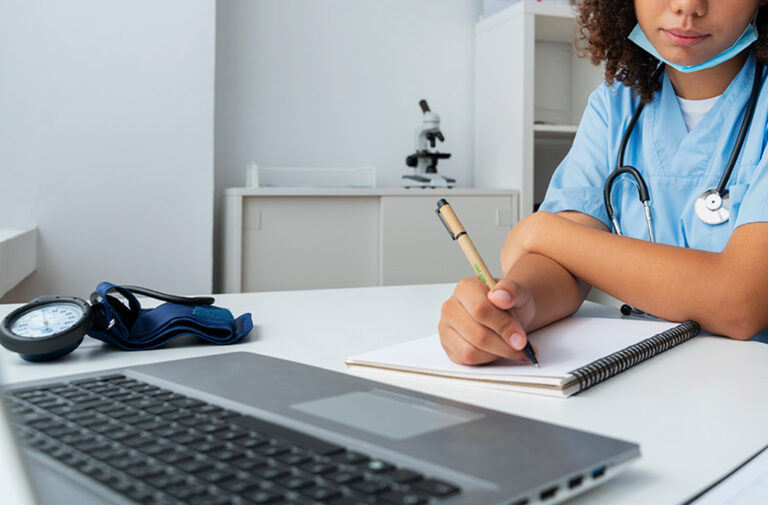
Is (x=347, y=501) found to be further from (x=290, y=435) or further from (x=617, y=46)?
(x=617, y=46)

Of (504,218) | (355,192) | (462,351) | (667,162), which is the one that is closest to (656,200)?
(667,162)

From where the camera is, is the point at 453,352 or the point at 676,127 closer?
the point at 453,352

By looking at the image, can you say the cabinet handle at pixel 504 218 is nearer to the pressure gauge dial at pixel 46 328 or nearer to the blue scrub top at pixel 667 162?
the blue scrub top at pixel 667 162

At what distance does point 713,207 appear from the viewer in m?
1.03

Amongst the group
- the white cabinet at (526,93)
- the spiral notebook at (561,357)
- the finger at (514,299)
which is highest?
the white cabinet at (526,93)

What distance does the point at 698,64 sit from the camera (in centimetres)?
107

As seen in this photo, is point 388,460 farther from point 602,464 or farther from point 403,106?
point 403,106

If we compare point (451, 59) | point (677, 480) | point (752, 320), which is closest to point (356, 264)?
point (451, 59)

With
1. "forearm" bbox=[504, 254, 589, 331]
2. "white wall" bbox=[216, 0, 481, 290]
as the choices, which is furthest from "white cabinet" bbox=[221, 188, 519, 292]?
"forearm" bbox=[504, 254, 589, 331]

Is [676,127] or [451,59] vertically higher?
[451,59]

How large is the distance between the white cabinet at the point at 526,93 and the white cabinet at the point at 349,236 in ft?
0.68

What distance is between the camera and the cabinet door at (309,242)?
2381 millimetres

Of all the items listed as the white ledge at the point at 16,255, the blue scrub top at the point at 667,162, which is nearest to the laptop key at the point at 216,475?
the blue scrub top at the point at 667,162

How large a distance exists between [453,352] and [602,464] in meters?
0.29
